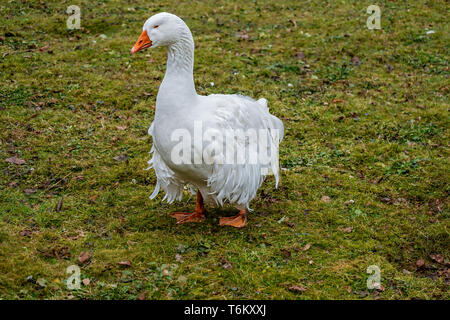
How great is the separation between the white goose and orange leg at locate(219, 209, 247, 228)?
26 centimetres

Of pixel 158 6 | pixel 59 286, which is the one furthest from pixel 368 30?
pixel 59 286

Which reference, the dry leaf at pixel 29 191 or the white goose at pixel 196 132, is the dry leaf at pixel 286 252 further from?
the dry leaf at pixel 29 191

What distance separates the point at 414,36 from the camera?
1101cm

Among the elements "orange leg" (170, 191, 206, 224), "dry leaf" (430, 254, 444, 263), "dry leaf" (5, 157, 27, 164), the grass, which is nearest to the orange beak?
"orange leg" (170, 191, 206, 224)

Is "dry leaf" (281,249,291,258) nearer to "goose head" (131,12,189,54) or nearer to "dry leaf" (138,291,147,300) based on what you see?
"dry leaf" (138,291,147,300)

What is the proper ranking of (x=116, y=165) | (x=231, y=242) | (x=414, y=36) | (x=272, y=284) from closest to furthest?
(x=272, y=284) < (x=231, y=242) < (x=116, y=165) < (x=414, y=36)

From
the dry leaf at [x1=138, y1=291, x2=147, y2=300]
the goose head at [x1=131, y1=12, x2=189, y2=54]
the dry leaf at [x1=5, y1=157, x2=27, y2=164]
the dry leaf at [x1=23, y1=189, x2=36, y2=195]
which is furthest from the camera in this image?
the dry leaf at [x1=5, y1=157, x2=27, y2=164]

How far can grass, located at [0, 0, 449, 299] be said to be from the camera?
4.90 m

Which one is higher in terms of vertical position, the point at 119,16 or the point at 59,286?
the point at 119,16

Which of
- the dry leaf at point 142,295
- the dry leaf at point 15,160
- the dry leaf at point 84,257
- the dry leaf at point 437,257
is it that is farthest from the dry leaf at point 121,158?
the dry leaf at point 437,257

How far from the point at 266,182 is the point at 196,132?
220 cm

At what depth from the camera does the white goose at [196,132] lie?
4.88 meters

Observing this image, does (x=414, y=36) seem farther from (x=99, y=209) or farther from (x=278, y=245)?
(x=99, y=209)
